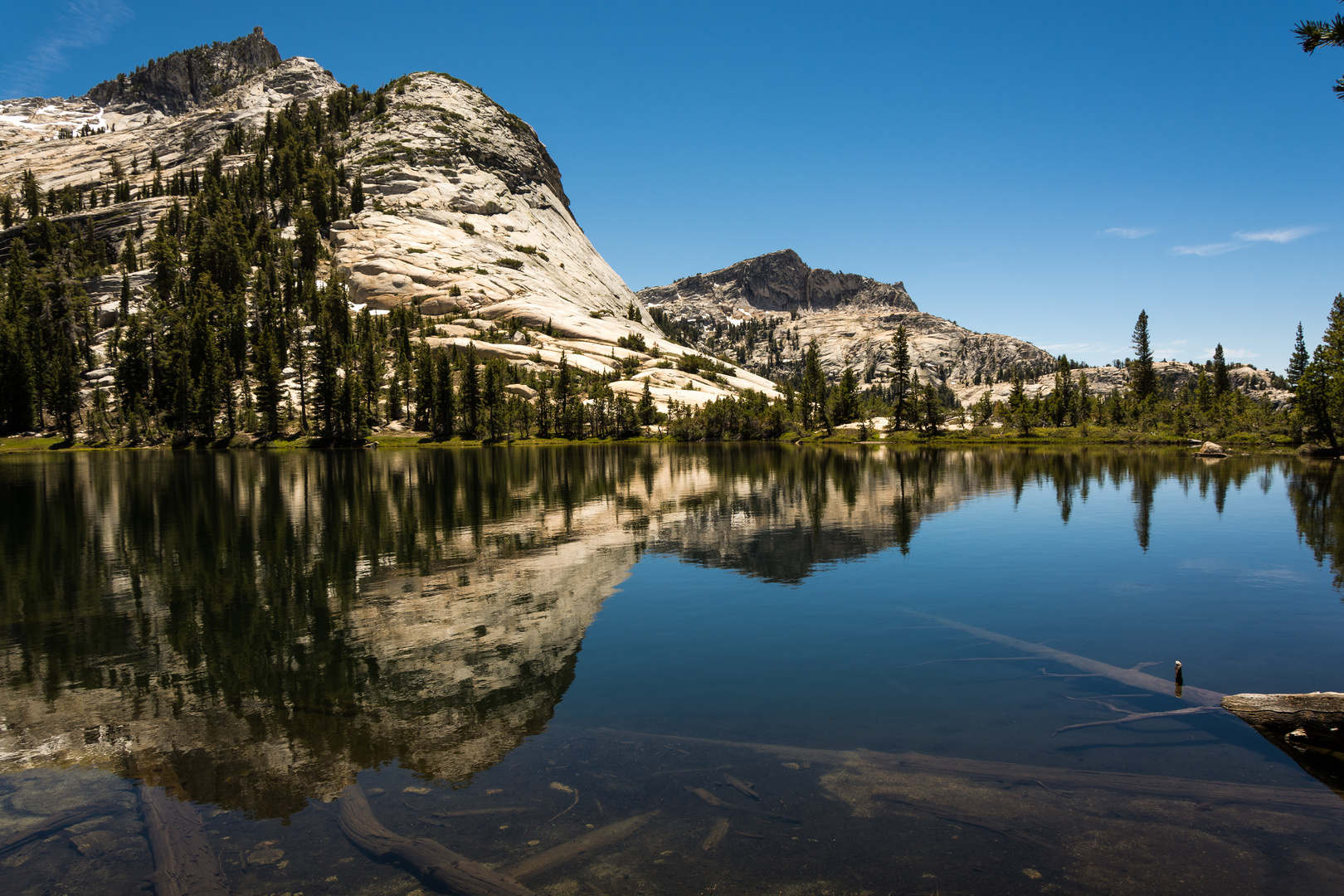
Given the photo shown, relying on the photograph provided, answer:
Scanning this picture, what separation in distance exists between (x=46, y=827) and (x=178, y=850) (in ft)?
9.12

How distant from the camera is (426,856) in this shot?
10.7 m

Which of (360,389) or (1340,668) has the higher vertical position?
(360,389)

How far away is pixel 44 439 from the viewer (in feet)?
507

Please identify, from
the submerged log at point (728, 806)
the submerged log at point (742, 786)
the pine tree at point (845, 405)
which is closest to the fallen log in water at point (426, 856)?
the submerged log at point (728, 806)

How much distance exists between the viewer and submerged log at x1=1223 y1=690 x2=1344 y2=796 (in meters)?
13.6

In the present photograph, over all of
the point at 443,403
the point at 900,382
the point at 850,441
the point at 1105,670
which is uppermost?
the point at 900,382

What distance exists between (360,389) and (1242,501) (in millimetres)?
162642

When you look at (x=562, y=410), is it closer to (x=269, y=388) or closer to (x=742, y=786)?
(x=269, y=388)

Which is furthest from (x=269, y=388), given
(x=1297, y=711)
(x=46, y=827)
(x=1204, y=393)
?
(x=1204, y=393)

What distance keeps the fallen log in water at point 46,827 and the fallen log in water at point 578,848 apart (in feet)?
25.7

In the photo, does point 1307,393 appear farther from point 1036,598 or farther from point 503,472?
point 503,472

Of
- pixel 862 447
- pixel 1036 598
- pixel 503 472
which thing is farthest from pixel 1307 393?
pixel 503 472

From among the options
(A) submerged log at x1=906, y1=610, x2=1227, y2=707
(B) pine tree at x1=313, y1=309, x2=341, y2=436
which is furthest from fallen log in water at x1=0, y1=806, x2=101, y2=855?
(B) pine tree at x1=313, y1=309, x2=341, y2=436

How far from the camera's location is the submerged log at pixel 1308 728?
13641mm
